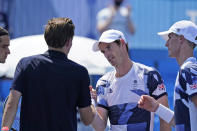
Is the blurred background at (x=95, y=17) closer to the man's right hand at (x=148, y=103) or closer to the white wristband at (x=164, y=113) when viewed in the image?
the white wristband at (x=164, y=113)

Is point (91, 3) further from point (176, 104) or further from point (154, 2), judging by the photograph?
point (176, 104)

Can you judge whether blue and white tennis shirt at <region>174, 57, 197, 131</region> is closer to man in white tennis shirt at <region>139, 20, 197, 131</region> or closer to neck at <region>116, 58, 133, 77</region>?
man in white tennis shirt at <region>139, 20, 197, 131</region>

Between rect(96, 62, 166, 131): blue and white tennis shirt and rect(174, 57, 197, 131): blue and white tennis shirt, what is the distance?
1.70ft

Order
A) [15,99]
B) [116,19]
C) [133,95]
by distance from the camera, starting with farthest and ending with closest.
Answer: [116,19] < [133,95] < [15,99]

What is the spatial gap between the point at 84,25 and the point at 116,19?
236cm

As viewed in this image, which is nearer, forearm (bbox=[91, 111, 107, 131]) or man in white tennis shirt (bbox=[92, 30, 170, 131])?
man in white tennis shirt (bbox=[92, 30, 170, 131])

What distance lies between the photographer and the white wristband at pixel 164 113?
→ 13.6ft

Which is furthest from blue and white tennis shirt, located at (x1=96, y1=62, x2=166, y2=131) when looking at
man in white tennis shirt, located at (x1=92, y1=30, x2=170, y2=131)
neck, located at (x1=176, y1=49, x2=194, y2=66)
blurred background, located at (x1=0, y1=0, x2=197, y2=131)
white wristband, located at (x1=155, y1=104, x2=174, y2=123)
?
blurred background, located at (x1=0, y1=0, x2=197, y2=131)

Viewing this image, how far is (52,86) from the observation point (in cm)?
374

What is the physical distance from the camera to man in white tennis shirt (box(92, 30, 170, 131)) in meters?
4.39

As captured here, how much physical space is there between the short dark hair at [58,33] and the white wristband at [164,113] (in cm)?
91

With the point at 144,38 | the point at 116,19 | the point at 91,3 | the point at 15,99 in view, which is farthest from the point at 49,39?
the point at 144,38

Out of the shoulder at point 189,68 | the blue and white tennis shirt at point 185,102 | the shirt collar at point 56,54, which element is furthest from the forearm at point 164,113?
the shirt collar at point 56,54

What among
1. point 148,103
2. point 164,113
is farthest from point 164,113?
point 148,103
